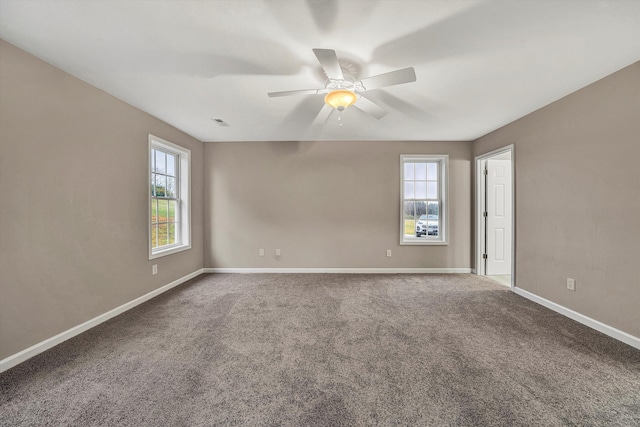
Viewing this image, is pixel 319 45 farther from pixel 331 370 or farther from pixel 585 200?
pixel 585 200

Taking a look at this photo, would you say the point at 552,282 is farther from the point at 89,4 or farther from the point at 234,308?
the point at 89,4

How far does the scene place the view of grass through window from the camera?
3.35 metres

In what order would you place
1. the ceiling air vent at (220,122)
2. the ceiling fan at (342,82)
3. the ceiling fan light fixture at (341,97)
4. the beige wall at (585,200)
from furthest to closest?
the ceiling air vent at (220,122)
the beige wall at (585,200)
the ceiling fan light fixture at (341,97)
the ceiling fan at (342,82)

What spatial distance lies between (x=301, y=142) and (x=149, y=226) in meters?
2.68

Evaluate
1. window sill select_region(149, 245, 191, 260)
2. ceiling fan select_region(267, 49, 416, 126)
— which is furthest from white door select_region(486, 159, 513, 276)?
window sill select_region(149, 245, 191, 260)

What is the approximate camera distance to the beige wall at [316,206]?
14.0 feet

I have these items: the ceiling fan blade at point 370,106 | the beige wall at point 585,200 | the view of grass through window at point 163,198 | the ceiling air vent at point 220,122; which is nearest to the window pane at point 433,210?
the beige wall at point 585,200

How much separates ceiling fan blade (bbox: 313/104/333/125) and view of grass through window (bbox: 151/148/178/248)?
235cm

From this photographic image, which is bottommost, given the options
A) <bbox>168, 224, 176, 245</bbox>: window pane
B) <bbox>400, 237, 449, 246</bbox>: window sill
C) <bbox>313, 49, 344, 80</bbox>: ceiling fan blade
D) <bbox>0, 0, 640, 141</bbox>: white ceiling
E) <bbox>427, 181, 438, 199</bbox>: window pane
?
<bbox>400, 237, 449, 246</bbox>: window sill

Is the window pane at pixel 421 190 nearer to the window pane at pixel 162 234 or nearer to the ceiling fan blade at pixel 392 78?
the ceiling fan blade at pixel 392 78

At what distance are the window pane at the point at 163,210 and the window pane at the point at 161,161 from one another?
0.47 meters

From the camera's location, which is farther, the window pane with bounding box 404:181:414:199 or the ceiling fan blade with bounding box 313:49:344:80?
the window pane with bounding box 404:181:414:199

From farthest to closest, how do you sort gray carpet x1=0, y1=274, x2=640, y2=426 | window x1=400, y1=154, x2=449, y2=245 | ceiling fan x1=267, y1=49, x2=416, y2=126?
1. window x1=400, y1=154, x2=449, y2=245
2. ceiling fan x1=267, y1=49, x2=416, y2=126
3. gray carpet x1=0, y1=274, x2=640, y2=426

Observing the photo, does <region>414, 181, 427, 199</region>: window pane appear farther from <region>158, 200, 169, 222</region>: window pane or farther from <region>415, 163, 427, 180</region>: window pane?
<region>158, 200, 169, 222</region>: window pane
